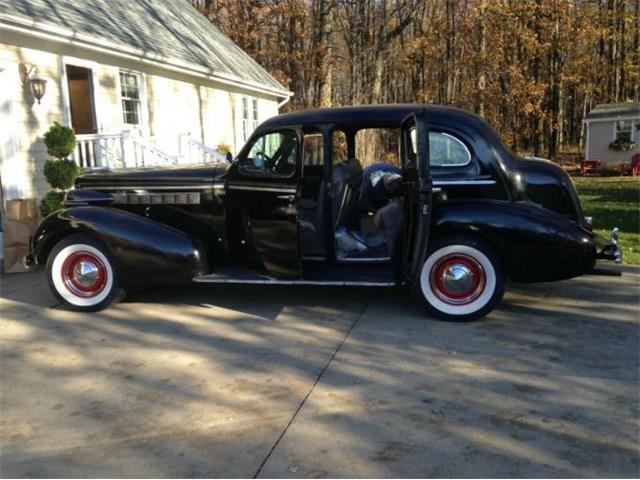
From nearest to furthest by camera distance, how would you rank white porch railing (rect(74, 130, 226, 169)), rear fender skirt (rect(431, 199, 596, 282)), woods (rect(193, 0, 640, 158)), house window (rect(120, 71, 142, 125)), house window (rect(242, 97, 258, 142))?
rear fender skirt (rect(431, 199, 596, 282)) → white porch railing (rect(74, 130, 226, 169)) → house window (rect(120, 71, 142, 125)) → house window (rect(242, 97, 258, 142)) → woods (rect(193, 0, 640, 158))

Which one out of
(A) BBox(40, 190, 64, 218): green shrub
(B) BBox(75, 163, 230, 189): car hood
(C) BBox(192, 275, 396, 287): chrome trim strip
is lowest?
(C) BBox(192, 275, 396, 287): chrome trim strip

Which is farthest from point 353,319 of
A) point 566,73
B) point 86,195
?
point 566,73

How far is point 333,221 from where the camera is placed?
5.54m

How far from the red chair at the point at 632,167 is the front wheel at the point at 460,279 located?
21.5 metres

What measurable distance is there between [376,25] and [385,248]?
2816 cm

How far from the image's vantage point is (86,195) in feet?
19.8

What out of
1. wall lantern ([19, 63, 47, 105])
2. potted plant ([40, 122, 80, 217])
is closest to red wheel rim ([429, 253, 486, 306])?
potted plant ([40, 122, 80, 217])

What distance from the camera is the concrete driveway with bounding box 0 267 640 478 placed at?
2984 mm

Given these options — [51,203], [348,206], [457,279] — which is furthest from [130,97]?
[457,279]

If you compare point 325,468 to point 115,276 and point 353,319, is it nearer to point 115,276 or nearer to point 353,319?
point 353,319

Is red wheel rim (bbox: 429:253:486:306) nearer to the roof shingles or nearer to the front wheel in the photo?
the front wheel

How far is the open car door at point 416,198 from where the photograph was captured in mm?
4695

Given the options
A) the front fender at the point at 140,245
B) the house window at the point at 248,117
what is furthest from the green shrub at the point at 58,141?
the house window at the point at 248,117

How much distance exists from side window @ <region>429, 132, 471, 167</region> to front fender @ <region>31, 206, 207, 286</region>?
2449mm
